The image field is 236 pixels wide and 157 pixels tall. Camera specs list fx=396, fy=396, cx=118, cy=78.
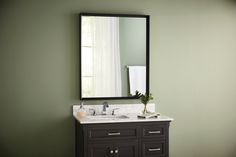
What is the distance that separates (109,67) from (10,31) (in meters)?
1.27

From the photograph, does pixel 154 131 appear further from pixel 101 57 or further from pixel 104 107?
pixel 101 57

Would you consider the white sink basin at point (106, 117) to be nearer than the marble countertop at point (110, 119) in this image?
No

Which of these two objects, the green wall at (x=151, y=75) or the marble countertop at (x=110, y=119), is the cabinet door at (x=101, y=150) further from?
the green wall at (x=151, y=75)

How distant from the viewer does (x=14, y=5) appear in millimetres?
4734

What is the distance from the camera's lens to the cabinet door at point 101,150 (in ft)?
14.4

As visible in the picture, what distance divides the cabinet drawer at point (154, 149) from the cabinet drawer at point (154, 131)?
9cm

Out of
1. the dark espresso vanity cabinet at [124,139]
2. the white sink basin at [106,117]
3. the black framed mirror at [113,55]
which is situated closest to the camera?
the dark espresso vanity cabinet at [124,139]

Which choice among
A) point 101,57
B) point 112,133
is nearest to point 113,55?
point 101,57

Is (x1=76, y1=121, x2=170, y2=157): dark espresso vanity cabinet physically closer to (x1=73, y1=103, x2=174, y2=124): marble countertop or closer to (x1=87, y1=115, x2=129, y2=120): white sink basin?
(x1=73, y1=103, x2=174, y2=124): marble countertop

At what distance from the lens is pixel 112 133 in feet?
14.5

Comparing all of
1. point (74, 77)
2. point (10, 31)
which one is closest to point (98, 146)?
point (74, 77)

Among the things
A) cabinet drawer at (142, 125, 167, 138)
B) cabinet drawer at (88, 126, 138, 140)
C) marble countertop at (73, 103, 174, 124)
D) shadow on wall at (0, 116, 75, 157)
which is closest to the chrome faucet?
marble countertop at (73, 103, 174, 124)

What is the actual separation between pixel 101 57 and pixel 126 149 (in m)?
1.20

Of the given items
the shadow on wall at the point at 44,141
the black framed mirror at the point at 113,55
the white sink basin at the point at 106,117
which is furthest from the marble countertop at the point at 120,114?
the shadow on wall at the point at 44,141
